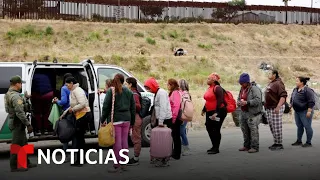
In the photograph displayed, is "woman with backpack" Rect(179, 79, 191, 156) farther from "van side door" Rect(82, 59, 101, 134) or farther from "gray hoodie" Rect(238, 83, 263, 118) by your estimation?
"van side door" Rect(82, 59, 101, 134)

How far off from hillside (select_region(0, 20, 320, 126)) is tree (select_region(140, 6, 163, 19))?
3.86 meters

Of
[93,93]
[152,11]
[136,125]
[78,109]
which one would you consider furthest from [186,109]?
[152,11]

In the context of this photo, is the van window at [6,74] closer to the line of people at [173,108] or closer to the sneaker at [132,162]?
the line of people at [173,108]

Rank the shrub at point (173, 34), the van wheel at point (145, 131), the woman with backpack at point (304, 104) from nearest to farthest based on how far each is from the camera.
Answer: the woman with backpack at point (304, 104) → the van wheel at point (145, 131) → the shrub at point (173, 34)

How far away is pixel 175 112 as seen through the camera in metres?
11.2

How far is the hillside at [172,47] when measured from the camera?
48.4 metres

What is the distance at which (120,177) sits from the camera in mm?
9461

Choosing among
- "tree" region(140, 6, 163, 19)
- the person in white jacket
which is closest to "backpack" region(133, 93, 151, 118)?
the person in white jacket

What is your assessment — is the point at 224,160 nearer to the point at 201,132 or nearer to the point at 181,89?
the point at 181,89

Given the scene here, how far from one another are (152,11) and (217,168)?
189ft

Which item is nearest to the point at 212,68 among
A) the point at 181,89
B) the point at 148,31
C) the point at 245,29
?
the point at 148,31

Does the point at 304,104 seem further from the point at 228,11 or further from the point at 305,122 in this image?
the point at 228,11

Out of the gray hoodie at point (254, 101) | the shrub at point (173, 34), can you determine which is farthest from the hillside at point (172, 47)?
the gray hoodie at point (254, 101)

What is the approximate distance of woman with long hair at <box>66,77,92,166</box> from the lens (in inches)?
420
